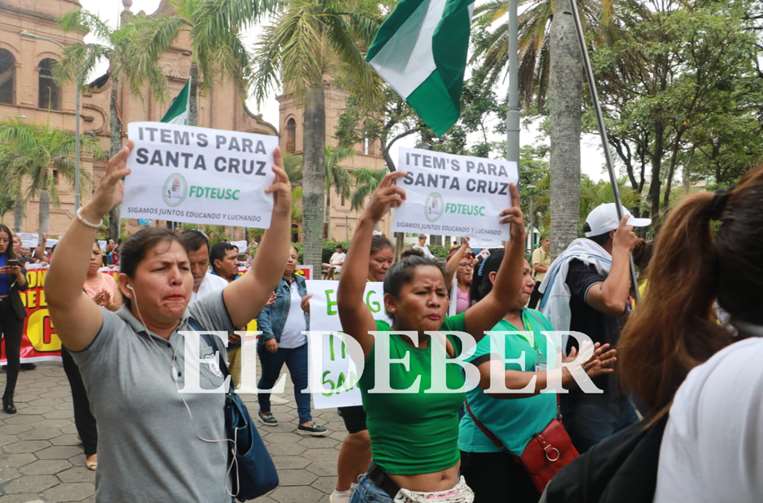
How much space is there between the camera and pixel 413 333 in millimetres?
2582

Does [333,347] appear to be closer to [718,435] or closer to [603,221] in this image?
[603,221]

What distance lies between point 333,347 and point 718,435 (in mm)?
3845

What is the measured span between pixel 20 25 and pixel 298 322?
3994 centimetres

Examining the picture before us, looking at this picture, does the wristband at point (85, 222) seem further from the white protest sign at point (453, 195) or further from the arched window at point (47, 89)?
the arched window at point (47, 89)

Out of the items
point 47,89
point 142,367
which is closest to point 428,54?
point 142,367

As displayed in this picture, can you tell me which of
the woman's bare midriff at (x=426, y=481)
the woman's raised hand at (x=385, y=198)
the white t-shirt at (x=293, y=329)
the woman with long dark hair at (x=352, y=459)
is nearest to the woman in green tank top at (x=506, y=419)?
the woman's bare midriff at (x=426, y=481)

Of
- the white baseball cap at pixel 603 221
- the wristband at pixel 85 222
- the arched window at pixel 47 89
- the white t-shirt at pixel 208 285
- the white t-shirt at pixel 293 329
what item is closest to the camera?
the wristband at pixel 85 222

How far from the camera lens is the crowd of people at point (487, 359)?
1.01m

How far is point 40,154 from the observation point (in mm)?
29062

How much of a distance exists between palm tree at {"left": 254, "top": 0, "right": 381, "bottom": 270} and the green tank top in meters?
9.89

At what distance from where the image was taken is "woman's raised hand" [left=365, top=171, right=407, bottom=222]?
2.50 meters

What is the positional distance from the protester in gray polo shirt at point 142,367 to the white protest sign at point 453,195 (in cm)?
102

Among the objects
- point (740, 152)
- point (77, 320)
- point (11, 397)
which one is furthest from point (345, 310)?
point (740, 152)

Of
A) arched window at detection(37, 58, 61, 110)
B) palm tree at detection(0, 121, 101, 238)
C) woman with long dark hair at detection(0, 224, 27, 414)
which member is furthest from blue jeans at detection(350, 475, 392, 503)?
arched window at detection(37, 58, 61, 110)
